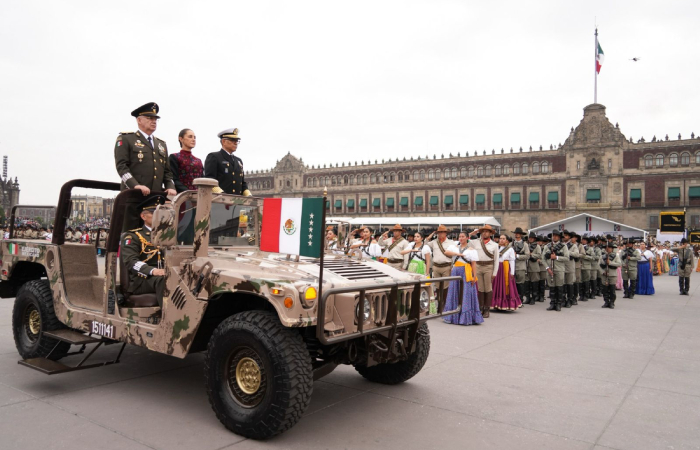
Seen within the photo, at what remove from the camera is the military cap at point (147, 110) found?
6000 mm

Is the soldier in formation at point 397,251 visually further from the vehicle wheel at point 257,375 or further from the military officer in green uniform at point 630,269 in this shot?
the military officer in green uniform at point 630,269

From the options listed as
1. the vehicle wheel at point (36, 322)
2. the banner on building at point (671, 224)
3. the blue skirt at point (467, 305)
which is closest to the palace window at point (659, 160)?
the banner on building at point (671, 224)

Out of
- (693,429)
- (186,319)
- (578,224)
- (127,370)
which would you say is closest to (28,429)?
(186,319)

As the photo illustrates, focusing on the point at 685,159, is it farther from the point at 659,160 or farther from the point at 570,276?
the point at 570,276

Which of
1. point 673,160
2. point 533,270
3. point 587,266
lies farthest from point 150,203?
point 673,160

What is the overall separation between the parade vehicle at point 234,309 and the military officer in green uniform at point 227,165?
2.34 feet

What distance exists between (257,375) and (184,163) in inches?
134

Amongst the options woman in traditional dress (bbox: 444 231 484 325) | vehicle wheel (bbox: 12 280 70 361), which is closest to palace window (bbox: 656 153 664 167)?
woman in traditional dress (bbox: 444 231 484 325)

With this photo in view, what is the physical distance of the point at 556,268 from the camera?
1289cm

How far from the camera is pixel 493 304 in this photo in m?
12.2

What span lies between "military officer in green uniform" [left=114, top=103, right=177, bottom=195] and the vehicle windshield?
83 centimetres

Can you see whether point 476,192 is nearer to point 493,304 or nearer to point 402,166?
point 402,166

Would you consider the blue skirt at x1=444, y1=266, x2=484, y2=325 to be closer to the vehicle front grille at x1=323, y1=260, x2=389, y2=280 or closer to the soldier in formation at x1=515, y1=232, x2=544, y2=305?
the soldier in formation at x1=515, y1=232, x2=544, y2=305

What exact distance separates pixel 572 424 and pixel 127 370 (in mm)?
4867
